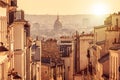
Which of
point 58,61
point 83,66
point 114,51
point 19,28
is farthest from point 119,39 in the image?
point 58,61

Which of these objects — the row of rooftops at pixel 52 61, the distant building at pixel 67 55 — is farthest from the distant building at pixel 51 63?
the distant building at pixel 67 55

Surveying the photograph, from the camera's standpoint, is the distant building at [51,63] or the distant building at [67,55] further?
the distant building at [67,55]

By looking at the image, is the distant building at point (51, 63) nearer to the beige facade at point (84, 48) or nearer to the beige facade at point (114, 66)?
the beige facade at point (84, 48)

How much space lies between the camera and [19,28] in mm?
33250

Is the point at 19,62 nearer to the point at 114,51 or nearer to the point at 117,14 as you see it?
the point at 114,51

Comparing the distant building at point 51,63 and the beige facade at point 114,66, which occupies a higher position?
the beige facade at point 114,66

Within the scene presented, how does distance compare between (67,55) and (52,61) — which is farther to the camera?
(67,55)

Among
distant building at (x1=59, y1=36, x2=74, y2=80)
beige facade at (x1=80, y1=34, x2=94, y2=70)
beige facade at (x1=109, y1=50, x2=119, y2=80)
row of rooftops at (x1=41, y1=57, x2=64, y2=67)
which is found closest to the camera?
beige facade at (x1=109, y1=50, x2=119, y2=80)

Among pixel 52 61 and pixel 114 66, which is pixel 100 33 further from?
pixel 52 61

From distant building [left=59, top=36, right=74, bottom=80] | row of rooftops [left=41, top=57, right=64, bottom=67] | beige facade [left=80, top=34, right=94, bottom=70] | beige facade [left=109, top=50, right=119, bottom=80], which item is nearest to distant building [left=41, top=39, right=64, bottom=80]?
row of rooftops [left=41, top=57, right=64, bottom=67]

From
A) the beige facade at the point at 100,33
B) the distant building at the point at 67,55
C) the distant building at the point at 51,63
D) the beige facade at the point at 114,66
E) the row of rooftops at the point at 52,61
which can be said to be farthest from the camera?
the row of rooftops at the point at 52,61

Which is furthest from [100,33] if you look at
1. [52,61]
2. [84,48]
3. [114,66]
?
[52,61]

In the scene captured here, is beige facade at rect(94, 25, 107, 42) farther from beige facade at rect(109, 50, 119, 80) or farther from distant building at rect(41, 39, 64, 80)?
distant building at rect(41, 39, 64, 80)

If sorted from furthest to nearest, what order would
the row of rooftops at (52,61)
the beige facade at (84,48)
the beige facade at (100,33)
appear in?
the row of rooftops at (52,61)
the beige facade at (84,48)
the beige facade at (100,33)
